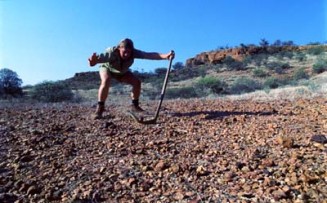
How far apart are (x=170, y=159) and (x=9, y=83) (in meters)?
14.5

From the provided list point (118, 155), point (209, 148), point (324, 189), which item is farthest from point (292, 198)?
point (118, 155)

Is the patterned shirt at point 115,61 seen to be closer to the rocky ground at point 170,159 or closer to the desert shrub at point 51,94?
the rocky ground at point 170,159

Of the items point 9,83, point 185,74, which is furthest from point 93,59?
point 185,74

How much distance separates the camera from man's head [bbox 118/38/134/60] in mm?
5172

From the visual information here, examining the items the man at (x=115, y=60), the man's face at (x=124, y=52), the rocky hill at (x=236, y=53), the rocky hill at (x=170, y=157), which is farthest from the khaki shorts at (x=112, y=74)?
the rocky hill at (x=236, y=53)

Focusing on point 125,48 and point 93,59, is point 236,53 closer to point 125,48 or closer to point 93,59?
point 125,48

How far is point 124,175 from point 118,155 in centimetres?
50

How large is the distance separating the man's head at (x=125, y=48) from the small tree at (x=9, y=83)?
37.2 ft

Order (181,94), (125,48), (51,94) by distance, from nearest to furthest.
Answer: (125,48) → (51,94) → (181,94)

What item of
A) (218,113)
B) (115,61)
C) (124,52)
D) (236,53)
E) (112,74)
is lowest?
(218,113)

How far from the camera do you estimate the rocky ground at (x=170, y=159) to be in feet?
8.46

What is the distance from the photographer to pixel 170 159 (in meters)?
3.18

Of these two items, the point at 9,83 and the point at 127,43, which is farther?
the point at 9,83

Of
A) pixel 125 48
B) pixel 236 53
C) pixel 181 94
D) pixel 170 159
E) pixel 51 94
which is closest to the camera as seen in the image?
pixel 170 159
